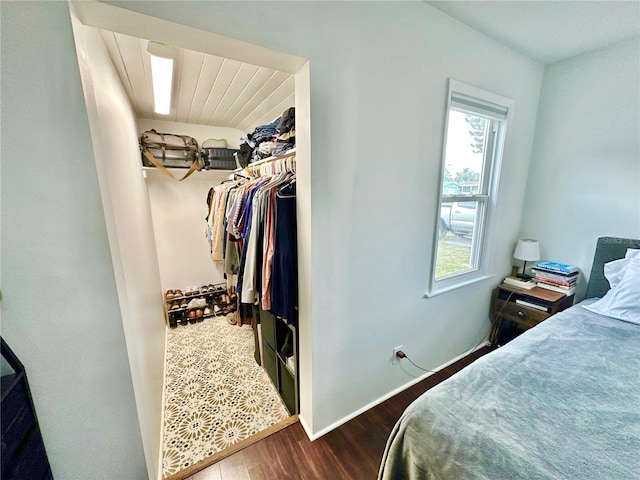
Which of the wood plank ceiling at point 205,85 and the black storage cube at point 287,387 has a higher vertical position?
the wood plank ceiling at point 205,85

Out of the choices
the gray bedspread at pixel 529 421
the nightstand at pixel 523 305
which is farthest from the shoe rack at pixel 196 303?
the nightstand at pixel 523 305

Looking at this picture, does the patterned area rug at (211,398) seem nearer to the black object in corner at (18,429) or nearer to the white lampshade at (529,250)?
the black object in corner at (18,429)

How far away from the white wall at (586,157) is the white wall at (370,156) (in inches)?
17.5

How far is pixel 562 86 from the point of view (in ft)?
6.61

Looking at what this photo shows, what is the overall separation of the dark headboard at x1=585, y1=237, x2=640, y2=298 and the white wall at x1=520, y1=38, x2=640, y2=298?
10 cm

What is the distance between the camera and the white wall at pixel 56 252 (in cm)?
68

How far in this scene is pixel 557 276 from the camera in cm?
204

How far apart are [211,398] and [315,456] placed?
0.90m

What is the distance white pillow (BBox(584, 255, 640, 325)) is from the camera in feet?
4.95

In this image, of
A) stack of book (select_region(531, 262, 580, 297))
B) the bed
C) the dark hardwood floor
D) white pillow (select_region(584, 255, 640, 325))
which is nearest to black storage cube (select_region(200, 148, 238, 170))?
the dark hardwood floor

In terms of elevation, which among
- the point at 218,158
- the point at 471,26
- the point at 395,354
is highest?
the point at 471,26

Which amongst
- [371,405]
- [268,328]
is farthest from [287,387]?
[371,405]

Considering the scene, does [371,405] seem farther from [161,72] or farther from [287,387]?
[161,72]

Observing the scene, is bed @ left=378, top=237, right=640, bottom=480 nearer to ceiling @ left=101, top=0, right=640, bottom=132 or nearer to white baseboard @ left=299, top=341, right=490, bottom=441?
white baseboard @ left=299, top=341, right=490, bottom=441
